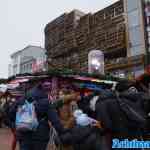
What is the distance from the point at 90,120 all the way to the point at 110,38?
1956 cm

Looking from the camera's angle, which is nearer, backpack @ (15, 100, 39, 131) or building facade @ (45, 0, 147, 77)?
backpack @ (15, 100, 39, 131)

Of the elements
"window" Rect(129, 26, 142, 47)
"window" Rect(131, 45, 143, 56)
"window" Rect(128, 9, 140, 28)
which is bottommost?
"window" Rect(131, 45, 143, 56)

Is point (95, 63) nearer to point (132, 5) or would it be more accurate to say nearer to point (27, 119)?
point (132, 5)

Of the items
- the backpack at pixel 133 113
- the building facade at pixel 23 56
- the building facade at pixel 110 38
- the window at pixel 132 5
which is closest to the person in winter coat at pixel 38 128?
the backpack at pixel 133 113

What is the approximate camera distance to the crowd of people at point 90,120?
346cm

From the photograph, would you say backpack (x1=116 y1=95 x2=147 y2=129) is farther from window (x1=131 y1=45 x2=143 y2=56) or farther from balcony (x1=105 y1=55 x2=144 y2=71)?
window (x1=131 y1=45 x2=143 y2=56)

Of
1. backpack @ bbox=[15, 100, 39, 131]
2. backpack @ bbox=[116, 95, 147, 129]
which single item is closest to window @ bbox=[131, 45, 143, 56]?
backpack @ bbox=[15, 100, 39, 131]

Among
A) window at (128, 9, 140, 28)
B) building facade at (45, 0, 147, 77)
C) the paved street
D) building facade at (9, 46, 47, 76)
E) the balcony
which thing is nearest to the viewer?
the paved street

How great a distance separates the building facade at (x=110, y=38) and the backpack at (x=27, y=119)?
1661 centimetres

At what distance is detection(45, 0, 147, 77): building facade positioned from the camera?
21469mm

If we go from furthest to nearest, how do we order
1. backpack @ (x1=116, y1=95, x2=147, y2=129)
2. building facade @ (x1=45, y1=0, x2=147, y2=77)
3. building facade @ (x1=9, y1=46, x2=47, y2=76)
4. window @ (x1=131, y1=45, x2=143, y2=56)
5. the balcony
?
building facade @ (x1=9, y1=46, x2=47, y2=76), building facade @ (x1=45, y1=0, x2=147, y2=77), window @ (x1=131, y1=45, x2=143, y2=56), the balcony, backpack @ (x1=116, y1=95, x2=147, y2=129)

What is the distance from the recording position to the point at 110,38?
22984 millimetres

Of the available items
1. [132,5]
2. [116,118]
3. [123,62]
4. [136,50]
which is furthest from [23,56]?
[116,118]

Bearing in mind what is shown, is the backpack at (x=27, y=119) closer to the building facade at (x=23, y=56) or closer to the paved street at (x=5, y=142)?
the paved street at (x=5, y=142)
